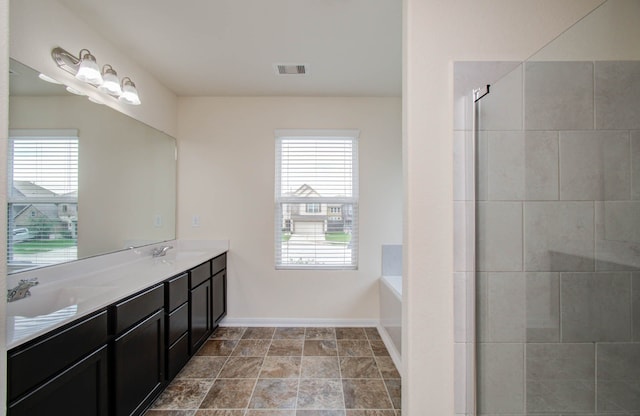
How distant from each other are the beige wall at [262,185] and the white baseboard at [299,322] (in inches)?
1.7

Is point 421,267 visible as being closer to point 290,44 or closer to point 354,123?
point 290,44

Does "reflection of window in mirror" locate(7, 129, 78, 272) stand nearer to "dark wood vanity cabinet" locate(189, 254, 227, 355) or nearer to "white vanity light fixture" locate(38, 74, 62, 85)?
"white vanity light fixture" locate(38, 74, 62, 85)

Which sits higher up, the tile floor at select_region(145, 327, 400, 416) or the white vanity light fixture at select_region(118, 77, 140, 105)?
the white vanity light fixture at select_region(118, 77, 140, 105)

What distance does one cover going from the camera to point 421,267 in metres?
1.10

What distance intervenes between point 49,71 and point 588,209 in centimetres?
274

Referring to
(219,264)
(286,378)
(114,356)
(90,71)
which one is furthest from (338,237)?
(90,71)

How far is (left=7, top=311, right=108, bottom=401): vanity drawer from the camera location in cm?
91

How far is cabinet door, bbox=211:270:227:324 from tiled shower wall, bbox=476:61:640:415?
2.31m

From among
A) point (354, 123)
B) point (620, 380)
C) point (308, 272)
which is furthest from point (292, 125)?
point (620, 380)

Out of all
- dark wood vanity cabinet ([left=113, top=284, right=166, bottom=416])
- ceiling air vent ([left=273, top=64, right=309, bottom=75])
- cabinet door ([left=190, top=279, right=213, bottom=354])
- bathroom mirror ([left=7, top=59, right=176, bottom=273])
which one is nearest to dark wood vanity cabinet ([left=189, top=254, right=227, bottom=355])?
cabinet door ([left=190, top=279, right=213, bottom=354])

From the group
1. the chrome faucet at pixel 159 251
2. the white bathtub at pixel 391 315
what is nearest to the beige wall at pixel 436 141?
the white bathtub at pixel 391 315

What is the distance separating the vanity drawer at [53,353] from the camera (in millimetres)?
911

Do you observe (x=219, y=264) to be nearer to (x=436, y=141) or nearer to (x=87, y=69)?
(x=87, y=69)

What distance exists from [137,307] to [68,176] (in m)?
0.96
